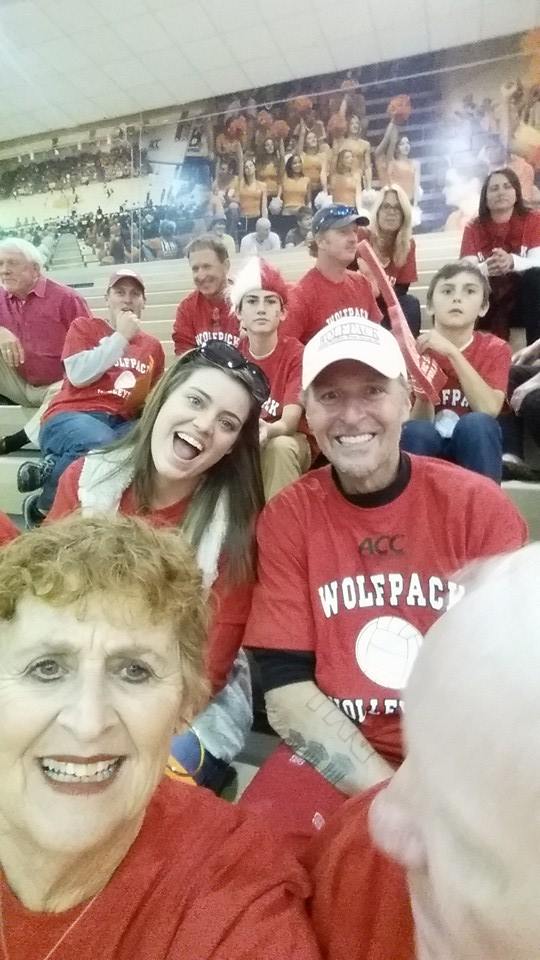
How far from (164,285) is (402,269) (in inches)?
89.5

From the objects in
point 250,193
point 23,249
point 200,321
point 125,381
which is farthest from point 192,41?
point 125,381

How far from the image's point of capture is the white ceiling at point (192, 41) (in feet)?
13.5

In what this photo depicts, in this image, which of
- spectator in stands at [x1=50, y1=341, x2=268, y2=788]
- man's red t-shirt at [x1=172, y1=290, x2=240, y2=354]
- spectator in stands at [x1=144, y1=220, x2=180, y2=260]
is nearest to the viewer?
spectator in stands at [x1=50, y1=341, x2=268, y2=788]

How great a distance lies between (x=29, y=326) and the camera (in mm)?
3494

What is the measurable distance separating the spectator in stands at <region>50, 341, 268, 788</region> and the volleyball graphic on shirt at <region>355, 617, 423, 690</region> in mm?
266

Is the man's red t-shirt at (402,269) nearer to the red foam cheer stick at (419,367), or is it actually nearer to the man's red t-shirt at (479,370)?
the red foam cheer stick at (419,367)

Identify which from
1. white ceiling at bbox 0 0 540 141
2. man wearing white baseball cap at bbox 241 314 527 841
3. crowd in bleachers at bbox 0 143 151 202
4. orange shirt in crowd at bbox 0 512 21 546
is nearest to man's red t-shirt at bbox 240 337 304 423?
man wearing white baseball cap at bbox 241 314 527 841

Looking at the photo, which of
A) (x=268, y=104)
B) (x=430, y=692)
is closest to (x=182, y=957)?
(x=430, y=692)

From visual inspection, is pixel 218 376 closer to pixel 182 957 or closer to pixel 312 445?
pixel 312 445

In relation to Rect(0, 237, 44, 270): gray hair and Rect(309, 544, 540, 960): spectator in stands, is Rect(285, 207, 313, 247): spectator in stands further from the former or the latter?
Rect(309, 544, 540, 960): spectator in stands

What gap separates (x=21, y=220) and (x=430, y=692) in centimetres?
616

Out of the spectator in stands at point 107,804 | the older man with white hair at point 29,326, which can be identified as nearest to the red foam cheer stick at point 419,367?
the spectator in stands at point 107,804

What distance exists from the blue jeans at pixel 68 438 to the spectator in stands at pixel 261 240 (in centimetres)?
277

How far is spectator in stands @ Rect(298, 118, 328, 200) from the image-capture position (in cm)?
477
